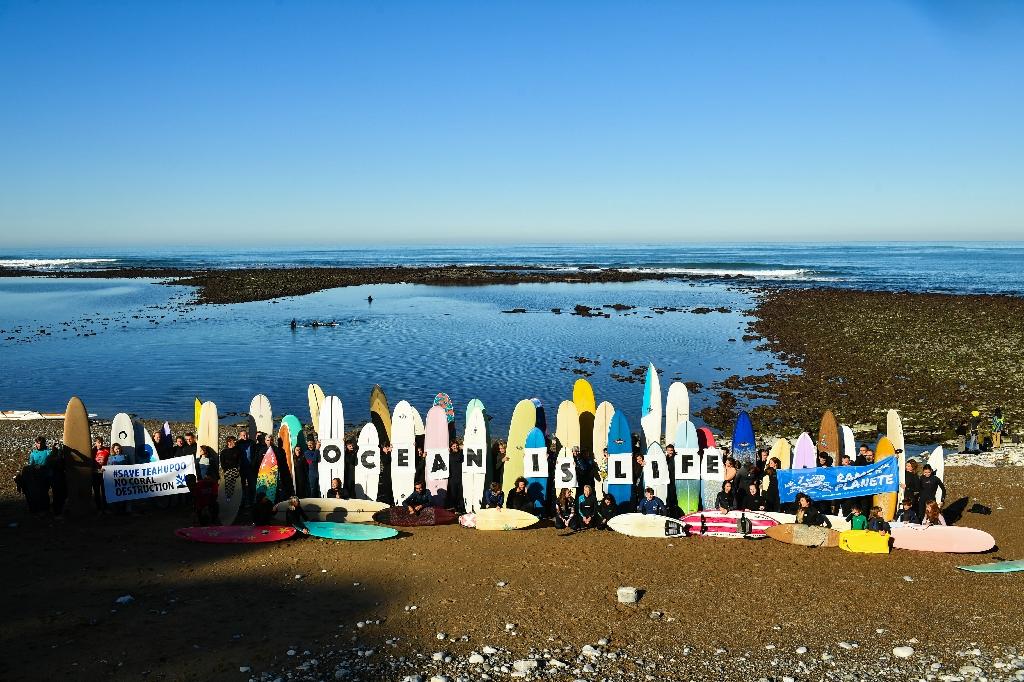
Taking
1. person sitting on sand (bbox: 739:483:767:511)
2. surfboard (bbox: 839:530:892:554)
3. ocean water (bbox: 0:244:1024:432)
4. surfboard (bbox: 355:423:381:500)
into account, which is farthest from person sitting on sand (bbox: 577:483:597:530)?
ocean water (bbox: 0:244:1024:432)

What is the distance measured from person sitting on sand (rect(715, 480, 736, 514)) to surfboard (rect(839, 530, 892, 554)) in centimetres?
167

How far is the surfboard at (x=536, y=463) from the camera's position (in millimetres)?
13422

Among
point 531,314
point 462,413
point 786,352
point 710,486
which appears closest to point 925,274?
point 531,314

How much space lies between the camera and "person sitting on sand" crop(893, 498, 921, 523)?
1204 cm

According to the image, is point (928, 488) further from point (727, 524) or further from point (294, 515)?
point (294, 515)

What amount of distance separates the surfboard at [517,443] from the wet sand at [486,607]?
66.6 inches

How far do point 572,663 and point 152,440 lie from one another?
9.08 metres

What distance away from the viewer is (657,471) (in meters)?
13.0

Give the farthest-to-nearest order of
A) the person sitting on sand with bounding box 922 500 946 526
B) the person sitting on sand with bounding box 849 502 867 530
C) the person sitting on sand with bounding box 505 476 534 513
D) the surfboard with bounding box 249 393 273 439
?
the surfboard with bounding box 249 393 273 439
the person sitting on sand with bounding box 505 476 534 513
the person sitting on sand with bounding box 922 500 946 526
the person sitting on sand with bounding box 849 502 867 530

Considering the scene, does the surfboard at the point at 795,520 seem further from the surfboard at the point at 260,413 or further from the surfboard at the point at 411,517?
the surfboard at the point at 260,413

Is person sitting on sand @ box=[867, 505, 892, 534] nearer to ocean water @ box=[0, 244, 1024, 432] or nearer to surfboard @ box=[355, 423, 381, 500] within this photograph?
surfboard @ box=[355, 423, 381, 500]

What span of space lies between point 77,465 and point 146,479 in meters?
1.14

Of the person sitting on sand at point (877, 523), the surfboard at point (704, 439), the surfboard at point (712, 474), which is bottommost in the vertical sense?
the person sitting on sand at point (877, 523)

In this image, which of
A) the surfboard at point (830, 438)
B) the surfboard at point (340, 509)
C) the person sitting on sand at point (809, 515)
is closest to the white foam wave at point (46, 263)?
the surfboard at point (340, 509)
